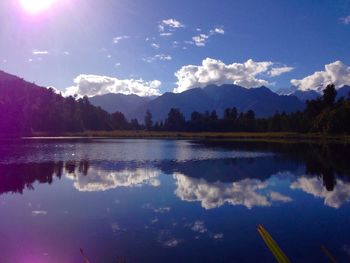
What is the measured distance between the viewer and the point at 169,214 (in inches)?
948

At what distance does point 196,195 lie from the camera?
30.8 meters

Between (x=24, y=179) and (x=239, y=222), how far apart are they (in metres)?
25.3

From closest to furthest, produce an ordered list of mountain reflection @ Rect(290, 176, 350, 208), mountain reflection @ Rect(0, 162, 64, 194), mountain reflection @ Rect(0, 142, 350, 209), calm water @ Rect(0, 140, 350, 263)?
calm water @ Rect(0, 140, 350, 263), mountain reflection @ Rect(290, 176, 350, 208), mountain reflection @ Rect(0, 142, 350, 209), mountain reflection @ Rect(0, 162, 64, 194)

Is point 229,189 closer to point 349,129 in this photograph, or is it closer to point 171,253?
point 171,253

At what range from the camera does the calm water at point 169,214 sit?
1689 cm

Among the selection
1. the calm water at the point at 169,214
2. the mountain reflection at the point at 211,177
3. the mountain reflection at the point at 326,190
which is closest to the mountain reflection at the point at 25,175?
the mountain reflection at the point at 211,177

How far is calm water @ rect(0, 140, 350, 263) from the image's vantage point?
55.4ft

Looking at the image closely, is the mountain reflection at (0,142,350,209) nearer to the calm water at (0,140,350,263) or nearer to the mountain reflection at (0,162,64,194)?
the mountain reflection at (0,162,64,194)

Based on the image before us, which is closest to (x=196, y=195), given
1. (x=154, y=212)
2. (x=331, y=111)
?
(x=154, y=212)

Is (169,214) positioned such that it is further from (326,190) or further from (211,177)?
(211,177)

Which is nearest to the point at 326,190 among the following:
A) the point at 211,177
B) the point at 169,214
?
the point at 211,177

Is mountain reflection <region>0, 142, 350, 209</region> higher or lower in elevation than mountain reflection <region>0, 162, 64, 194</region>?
lower

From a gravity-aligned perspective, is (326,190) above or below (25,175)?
below

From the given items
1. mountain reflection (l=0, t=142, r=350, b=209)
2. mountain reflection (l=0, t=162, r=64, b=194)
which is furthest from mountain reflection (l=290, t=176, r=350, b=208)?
mountain reflection (l=0, t=162, r=64, b=194)
